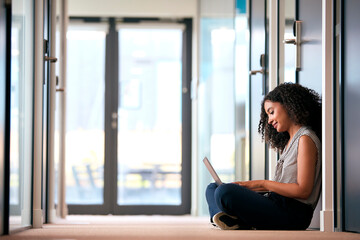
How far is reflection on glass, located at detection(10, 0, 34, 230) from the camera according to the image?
2.89 m

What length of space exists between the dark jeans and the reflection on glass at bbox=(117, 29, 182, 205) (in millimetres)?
4398

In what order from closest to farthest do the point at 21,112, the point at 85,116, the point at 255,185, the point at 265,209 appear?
the point at 265,209, the point at 255,185, the point at 21,112, the point at 85,116

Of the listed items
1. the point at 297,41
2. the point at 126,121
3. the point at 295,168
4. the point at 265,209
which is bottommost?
the point at 265,209

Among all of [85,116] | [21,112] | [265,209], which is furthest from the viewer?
[85,116]

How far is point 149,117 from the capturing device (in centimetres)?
723

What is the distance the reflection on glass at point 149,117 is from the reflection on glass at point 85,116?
0.23m

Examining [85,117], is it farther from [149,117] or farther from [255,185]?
[255,185]

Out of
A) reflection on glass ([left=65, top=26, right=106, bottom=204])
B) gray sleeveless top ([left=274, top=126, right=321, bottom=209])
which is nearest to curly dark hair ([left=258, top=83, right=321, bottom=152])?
gray sleeveless top ([left=274, top=126, right=321, bottom=209])

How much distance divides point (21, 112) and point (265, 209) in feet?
4.30

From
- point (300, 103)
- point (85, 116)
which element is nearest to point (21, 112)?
point (300, 103)

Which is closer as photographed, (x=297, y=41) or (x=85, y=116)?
(x=297, y=41)

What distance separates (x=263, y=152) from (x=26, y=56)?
62.5 inches

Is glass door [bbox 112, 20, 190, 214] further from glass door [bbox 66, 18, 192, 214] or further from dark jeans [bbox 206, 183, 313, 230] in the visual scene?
dark jeans [bbox 206, 183, 313, 230]

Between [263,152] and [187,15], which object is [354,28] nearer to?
[263,152]
